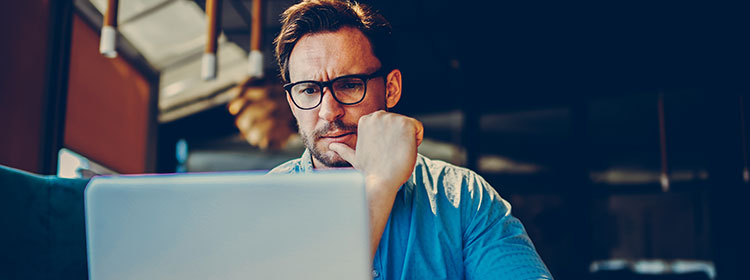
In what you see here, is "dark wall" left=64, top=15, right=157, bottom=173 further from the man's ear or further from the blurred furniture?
the man's ear

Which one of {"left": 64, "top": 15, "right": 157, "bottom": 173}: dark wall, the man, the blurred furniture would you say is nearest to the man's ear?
the man

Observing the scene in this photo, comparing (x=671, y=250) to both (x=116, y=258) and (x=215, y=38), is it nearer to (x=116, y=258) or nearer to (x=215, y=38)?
(x=215, y=38)

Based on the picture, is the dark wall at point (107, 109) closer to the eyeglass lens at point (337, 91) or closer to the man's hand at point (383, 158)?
the eyeglass lens at point (337, 91)

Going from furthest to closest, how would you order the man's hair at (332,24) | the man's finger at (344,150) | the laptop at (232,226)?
the man's hair at (332,24) → the man's finger at (344,150) → the laptop at (232,226)

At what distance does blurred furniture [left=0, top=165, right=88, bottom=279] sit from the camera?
3.24ft

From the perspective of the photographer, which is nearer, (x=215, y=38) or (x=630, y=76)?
(x=215, y=38)

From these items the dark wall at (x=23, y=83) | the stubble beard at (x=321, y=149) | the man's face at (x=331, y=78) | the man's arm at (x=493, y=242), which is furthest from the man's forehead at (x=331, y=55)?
the dark wall at (x=23, y=83)

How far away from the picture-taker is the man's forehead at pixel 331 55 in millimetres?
1356

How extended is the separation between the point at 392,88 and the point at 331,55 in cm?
22

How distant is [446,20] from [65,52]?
3.06 m

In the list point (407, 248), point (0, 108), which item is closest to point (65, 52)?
point (0, 108)

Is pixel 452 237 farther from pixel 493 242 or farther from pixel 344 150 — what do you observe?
pixel 344 150

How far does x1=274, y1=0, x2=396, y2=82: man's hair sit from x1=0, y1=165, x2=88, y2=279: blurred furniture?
0.64 m

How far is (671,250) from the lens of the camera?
555cm
